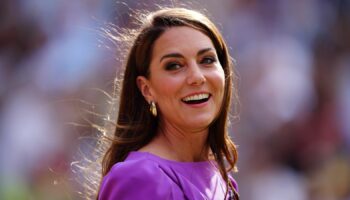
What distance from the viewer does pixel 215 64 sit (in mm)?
2953

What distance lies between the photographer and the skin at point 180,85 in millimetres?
2869

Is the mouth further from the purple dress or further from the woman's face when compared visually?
the purple dress

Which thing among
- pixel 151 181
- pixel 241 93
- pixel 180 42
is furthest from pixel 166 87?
pixel 241 93

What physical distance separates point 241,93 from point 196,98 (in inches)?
133

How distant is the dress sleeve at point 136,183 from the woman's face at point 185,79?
31 centimetres

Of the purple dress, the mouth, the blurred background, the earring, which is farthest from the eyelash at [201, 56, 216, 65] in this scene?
the blurred background

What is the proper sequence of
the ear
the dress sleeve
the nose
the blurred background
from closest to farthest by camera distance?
the dress sleeve < the nose < the ear < the blurred background

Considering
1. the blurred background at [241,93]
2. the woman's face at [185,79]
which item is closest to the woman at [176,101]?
the woman's face at [185,79]

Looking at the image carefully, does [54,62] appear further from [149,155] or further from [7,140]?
[149,155]

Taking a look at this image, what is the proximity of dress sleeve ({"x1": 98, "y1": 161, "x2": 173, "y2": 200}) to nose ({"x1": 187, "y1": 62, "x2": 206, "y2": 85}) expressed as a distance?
14.2 inches

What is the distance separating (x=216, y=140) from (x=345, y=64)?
12.1 feet

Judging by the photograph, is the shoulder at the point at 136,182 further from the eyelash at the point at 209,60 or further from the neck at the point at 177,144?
the eyelash at the point at 209,60

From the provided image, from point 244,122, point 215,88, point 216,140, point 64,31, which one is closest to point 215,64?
point 215,88

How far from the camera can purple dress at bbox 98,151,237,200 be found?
2607 millimetres
